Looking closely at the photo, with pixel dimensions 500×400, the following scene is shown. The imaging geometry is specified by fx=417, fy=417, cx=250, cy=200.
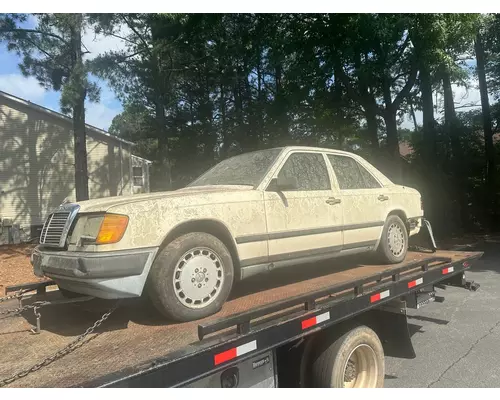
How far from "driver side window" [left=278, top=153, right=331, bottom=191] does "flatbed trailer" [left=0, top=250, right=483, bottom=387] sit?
94cm

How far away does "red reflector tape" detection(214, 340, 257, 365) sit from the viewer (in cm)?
248

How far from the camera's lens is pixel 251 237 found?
3.44 metres

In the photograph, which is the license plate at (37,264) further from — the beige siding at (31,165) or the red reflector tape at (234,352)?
the beige siding at (31,165)

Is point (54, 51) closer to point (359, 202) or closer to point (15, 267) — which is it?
point (15, 267)

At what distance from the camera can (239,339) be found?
2580 mm

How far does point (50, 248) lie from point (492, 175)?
20.4 meters

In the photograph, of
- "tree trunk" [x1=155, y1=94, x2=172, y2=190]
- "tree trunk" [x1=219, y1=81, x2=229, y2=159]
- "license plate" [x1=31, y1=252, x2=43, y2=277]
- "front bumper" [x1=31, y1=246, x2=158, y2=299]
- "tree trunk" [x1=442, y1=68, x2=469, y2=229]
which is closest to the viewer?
"front bumper" [x1=31, y1=246, x2=158, y2=299]

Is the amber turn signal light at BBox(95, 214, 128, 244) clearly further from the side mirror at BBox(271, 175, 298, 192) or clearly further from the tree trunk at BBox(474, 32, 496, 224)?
the tree trunk at BBox(474, 32, 496, 224)

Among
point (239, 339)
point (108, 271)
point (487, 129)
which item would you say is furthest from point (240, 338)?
point (487, 129)

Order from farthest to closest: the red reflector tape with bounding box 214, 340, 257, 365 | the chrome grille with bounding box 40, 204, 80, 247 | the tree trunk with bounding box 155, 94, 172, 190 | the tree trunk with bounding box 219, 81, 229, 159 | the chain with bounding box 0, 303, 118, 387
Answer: the tree trunk with bounding box 219, 81, 229, 159 → the tree trunk with bounding box 155, 94, 172, 190 → the chrome grille with bounding box 40, 204, 80, 247 → the red reflector tape with bounding box 214, 340, 257, 365 → the chain with bounding box 0, 303, 118, 387

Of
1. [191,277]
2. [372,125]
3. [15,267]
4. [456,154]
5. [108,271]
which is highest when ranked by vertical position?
[372,125]

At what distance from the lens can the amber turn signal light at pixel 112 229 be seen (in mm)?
2838

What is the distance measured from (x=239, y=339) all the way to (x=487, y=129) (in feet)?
68.1

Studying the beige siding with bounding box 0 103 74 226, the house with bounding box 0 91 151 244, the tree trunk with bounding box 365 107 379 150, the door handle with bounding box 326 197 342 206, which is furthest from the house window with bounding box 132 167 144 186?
the door handle with bounding box 326 197 342 206
